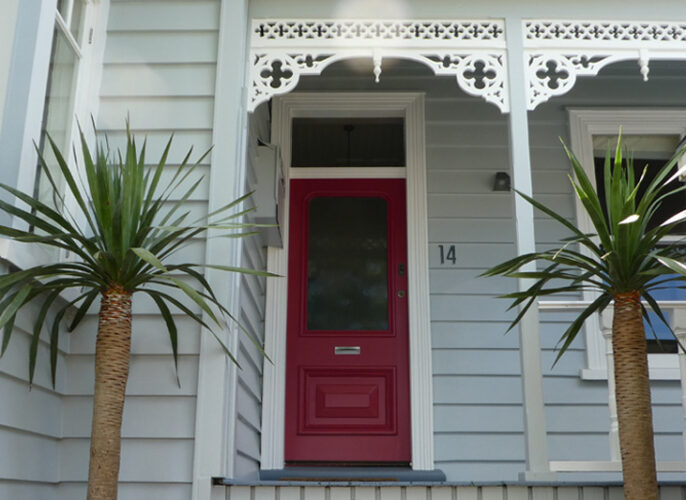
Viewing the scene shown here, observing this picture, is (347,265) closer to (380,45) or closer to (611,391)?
(380,45)

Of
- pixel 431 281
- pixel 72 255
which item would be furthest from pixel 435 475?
pixel 72 255

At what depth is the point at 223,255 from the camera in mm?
3551

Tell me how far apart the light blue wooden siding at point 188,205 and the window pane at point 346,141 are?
1.47 metres

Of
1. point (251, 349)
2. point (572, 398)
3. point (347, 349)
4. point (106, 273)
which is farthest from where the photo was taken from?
point (347, 349)

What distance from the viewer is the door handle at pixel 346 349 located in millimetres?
4855

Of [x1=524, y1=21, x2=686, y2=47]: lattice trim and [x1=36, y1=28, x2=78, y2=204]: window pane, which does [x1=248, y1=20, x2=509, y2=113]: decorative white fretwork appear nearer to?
[x1=524, y1=21, x2=686, y2=47]: lattice trim

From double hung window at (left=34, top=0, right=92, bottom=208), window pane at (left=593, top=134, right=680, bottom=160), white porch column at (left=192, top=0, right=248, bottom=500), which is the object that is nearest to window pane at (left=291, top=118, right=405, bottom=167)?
window pane at (left=593, top=134, right=680, bottom=160)

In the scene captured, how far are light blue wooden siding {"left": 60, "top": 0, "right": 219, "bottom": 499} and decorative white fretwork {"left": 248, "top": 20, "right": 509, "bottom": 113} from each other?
0.25 meters

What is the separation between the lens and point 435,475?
4.48 metres

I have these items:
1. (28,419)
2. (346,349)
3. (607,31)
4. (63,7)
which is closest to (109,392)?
(28,419)

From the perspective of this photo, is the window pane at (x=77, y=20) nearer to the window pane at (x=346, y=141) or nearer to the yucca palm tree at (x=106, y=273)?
the yucca palm tree at (x=106, y=273)

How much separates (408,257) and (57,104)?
2320mm

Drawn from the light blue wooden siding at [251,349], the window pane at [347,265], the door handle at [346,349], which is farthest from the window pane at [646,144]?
the light blue wooden siding at [251,349]

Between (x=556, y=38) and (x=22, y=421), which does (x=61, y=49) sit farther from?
(x=556, y=38)
